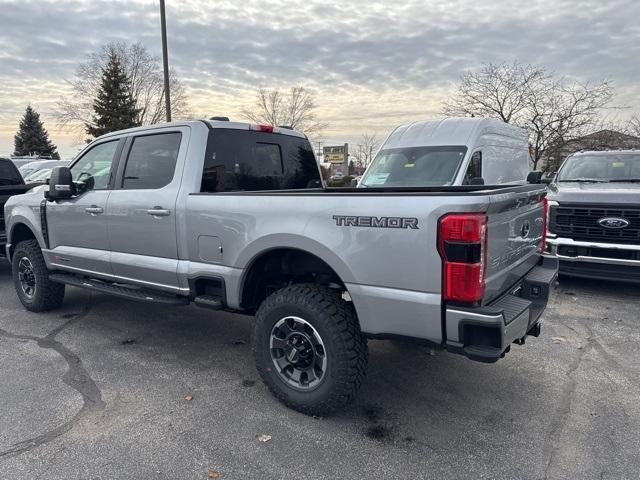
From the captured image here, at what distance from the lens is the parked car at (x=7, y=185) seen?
7.35 meters

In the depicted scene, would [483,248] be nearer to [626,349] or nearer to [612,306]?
[626,349]

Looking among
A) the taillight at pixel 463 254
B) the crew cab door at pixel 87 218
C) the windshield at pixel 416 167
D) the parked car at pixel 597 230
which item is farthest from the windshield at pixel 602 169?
the crew cab door at pixel 87 218

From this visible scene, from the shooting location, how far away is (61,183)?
4629 millimetres

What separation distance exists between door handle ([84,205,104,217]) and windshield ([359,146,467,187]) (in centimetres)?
424

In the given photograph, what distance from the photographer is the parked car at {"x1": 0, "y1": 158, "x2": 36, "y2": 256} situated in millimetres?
7352

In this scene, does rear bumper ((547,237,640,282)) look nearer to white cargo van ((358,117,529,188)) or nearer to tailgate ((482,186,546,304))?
white cargo van ((358,117,529,188))

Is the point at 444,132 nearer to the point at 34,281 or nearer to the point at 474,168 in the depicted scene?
the point at 474,168

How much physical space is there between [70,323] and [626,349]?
5.73 metres

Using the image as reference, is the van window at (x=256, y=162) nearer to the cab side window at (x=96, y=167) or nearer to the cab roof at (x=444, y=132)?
the cab side window at (x=96, y=167)

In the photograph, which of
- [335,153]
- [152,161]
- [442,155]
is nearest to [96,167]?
[152,161]

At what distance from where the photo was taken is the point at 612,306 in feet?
19.0

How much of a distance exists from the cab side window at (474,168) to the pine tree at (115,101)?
118 feet

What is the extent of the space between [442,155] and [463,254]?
17.9 feet

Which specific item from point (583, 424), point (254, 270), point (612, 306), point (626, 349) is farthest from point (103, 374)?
point (612, 306)
